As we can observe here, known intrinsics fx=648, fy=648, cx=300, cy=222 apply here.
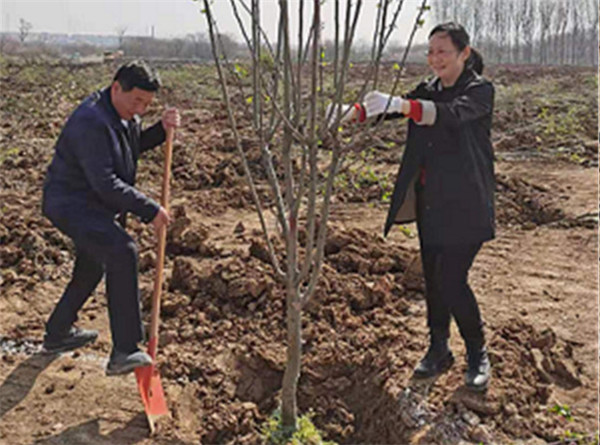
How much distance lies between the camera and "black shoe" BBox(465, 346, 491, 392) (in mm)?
3164

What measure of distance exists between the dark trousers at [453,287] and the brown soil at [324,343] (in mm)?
341

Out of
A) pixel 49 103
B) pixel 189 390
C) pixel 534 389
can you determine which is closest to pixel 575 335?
pixel 534 389

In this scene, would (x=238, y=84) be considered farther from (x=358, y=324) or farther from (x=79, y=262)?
(x=358, y=324)

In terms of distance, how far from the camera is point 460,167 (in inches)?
117

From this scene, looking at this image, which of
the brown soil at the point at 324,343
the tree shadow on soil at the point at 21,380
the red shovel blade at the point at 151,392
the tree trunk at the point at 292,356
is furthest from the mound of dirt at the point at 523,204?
the tree shadow on soil at the point at 21,380

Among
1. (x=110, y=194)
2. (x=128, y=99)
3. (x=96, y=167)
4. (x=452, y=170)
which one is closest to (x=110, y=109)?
(x=128, y=99)

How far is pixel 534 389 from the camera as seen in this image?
3297 mm

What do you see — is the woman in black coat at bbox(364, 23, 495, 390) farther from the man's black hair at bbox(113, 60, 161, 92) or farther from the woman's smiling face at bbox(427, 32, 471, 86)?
the man's black hair at bbox(113, 60, 161, 92)

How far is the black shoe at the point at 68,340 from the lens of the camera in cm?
366

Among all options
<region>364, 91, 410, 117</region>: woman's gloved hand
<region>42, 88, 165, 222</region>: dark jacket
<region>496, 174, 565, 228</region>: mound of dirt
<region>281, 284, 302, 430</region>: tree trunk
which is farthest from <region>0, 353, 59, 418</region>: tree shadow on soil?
<region>496, 174, 565, 228</region>: mound of dirt

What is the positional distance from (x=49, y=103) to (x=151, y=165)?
6486 millimetres

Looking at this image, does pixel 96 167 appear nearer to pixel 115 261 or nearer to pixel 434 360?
pixel 115 261

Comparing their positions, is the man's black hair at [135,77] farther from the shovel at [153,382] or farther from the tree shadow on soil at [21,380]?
the tree shadow on soil at [21,380]

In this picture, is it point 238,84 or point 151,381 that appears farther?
point 151,381
